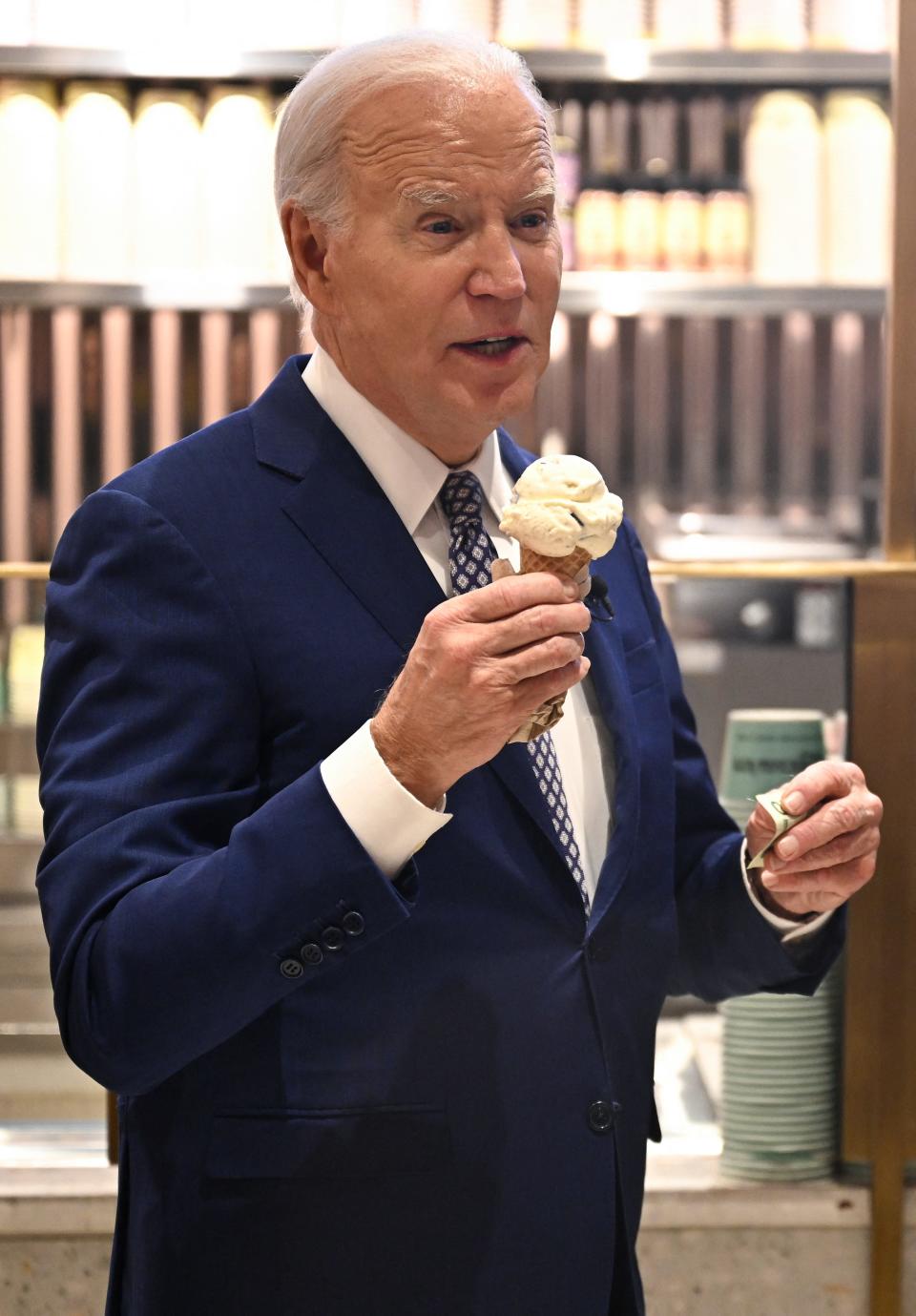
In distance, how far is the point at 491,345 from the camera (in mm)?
1253

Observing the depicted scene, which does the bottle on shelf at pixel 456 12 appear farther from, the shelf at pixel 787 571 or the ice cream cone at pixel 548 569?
the ice cream cone at pixel 548 569

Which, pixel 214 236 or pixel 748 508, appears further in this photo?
pixel 748 508

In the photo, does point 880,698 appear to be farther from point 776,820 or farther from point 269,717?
point 269,717

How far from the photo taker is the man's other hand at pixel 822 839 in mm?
1321

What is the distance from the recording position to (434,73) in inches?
48.9

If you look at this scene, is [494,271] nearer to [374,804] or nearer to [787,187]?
[374,804]

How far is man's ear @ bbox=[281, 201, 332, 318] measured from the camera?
4.28ft

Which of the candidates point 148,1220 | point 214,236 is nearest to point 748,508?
point 214,236

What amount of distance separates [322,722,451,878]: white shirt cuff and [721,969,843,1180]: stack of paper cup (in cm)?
95

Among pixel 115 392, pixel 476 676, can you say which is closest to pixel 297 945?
pixel 476 676

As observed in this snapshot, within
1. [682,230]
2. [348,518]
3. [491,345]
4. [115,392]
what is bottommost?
[348,518]

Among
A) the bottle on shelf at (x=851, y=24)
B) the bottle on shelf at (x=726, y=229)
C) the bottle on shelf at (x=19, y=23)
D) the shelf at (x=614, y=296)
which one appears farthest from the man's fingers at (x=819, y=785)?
the bottle on shelf at (x=19, y=23)

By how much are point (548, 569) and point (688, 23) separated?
115 inches

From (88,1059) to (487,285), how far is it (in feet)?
2.13
